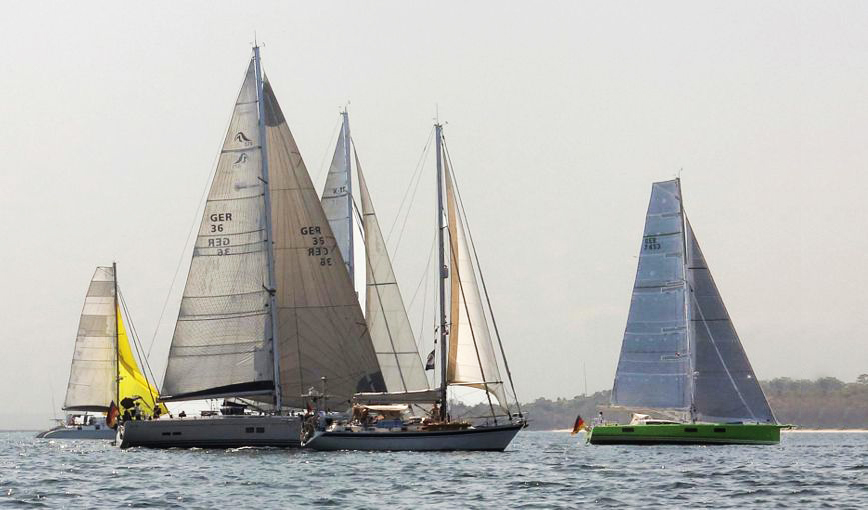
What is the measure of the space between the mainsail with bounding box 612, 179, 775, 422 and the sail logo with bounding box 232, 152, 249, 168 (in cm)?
2438

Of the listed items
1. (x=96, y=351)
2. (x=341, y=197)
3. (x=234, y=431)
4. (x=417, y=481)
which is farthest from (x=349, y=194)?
(x=96, y=351)

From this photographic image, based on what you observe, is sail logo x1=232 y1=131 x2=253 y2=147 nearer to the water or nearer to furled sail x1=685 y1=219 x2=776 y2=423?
the water

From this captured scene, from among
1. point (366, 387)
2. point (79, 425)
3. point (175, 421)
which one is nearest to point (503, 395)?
point (366, 387)

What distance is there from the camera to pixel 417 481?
4119cm

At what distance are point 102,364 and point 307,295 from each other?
42.9 meters

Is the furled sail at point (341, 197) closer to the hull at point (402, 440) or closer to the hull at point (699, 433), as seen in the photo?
the hull at point (402, 440)

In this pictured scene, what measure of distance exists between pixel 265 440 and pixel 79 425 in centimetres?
5184

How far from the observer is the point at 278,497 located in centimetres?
3644

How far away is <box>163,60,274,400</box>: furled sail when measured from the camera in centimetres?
5484

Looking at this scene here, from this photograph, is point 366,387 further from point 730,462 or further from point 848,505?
point 848,505

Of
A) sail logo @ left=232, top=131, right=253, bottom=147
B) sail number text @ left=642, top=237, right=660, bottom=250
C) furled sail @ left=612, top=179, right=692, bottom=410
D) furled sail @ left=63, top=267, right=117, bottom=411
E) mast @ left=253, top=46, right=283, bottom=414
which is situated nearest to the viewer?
mast @ left=253, top=46, right=283, bottom=414

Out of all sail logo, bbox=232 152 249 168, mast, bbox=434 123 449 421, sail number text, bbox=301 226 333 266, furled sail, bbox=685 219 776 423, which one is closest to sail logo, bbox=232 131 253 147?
sail logo, bbox=232 152 249 168

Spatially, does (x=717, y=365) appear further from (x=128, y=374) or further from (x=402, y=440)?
(x=128, y=374)

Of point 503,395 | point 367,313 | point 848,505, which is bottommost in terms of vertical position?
point 848,505
